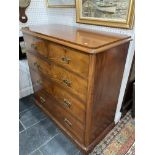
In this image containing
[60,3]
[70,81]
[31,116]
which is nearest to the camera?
[70,81]

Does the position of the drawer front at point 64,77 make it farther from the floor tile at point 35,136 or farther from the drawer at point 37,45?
the floor tile at point 35,136

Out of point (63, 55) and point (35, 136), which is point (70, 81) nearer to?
point (63, 55)

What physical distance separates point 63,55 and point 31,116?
3.62ft

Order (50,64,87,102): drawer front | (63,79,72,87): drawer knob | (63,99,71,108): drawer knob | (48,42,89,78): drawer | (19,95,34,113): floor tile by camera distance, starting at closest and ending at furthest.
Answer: (48,42,89,78): drawer < (50,64,87,102): drawer front < (63,79,72,87): drawer knob < (63,99,71,108): drawer knob < (19,95,34,113): floor tile

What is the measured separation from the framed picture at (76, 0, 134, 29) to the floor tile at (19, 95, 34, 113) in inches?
51.3

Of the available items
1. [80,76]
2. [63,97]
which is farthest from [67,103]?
[80,76]

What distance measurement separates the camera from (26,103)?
2.13 metres

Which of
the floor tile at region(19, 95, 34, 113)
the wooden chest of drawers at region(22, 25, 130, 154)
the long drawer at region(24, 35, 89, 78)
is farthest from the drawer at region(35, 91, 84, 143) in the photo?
the long drawer at region(24, 35, 89, 78)

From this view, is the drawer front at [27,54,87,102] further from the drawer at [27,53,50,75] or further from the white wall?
the white wall

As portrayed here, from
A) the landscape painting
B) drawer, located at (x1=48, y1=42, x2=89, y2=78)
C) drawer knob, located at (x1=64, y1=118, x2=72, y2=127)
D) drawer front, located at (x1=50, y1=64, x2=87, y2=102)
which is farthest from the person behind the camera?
the landscape painting

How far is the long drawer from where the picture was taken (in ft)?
3.34

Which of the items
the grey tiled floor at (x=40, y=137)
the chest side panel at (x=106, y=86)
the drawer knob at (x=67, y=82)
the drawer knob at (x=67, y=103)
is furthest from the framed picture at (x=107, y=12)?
the grey tiled floor at (x=40, y=137)

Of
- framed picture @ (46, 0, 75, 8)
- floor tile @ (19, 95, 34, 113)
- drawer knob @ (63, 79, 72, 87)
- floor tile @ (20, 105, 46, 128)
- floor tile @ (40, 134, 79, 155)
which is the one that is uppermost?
framed picture @ (46, 0, 75, 8)
